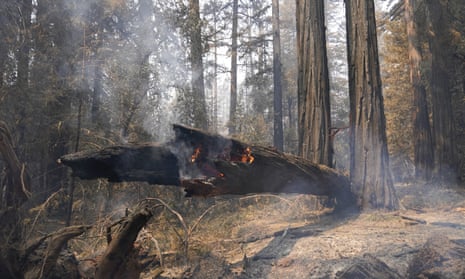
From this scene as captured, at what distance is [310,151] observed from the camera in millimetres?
7574

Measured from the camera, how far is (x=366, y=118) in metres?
7.12

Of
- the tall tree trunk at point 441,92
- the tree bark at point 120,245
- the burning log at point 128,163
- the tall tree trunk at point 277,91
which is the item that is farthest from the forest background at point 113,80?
the tall tree trunk at point 277,91

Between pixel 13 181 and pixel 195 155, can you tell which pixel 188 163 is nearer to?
pixel 195 155

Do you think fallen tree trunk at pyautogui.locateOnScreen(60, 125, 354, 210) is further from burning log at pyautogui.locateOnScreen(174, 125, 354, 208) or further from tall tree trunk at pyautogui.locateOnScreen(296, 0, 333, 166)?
tall tree trunk at pyautogui.locateOnScreen(296, 0, 333, 166)

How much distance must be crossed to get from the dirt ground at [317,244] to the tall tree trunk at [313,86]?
1.38 meters

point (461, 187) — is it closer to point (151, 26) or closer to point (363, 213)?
point (363, 213)

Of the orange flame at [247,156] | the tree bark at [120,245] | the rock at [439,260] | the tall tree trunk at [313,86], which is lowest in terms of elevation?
the rock at [439,260]

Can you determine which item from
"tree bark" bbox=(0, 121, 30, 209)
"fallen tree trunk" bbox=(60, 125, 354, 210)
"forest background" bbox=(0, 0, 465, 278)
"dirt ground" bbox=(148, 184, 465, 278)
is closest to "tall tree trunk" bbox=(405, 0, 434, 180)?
"forest background" bbox=(0, 0, 465, 278)

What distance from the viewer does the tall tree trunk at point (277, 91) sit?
1892 cm

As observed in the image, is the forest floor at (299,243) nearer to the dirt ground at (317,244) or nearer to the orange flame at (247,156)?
the dirt ground at (317,244)

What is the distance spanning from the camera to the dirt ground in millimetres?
4754

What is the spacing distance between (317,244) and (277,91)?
592 inches

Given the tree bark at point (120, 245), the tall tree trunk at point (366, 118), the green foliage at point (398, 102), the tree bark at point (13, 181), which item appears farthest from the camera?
the green foliage at point (398, 102)

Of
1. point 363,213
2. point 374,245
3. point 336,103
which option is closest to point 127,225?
point 374,245
